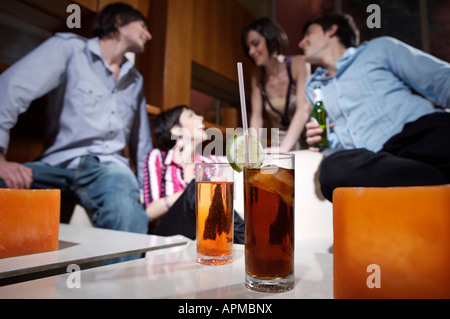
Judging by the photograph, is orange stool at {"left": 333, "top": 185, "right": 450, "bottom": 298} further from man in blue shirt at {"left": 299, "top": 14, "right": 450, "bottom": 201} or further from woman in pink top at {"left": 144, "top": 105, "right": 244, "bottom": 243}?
woman in pink top at {"left": 144, "top": 105, "right": 244, "bottom": 243}

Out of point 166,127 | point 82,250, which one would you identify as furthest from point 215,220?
point 166,127

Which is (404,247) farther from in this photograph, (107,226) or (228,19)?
(228,19)

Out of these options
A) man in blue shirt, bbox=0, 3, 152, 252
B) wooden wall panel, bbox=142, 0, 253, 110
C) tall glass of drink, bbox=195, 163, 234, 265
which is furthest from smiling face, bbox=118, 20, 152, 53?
tall glass of drink, bbox=195, 163, 234, 265

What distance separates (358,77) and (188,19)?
216cm

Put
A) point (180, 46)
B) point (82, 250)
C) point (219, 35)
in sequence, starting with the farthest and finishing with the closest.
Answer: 1. point (219, 35)
2. point (180, 46)
3. point (82, 250)

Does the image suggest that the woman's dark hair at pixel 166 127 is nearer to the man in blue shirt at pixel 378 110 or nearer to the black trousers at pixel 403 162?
the man in blue shirt at pixel 378 110

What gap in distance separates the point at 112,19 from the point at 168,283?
214cm

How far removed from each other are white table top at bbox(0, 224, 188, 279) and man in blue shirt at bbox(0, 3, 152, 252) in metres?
0.71

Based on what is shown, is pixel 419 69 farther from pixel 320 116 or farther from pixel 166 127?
pixel 166 127

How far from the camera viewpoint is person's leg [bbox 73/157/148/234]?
1.60m

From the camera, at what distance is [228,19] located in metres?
3.99

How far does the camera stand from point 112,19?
2152mm

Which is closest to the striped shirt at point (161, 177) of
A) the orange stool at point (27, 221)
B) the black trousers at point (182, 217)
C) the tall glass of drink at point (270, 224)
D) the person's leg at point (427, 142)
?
the black trousers at point (182, 217)
